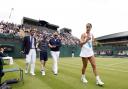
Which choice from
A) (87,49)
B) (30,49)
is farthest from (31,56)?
(87,49)

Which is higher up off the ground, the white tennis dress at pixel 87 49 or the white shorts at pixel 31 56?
the white tennis dress at pixel 87 49

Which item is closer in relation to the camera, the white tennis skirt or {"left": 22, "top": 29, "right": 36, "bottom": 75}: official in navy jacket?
the white tennis skirt

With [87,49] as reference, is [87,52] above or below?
below

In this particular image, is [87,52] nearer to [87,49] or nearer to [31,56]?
[87,49]

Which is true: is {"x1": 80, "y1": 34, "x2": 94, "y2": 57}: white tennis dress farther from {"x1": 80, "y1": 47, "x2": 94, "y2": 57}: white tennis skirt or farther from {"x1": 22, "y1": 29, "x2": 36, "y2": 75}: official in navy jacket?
{"x1": 22, "y1": 29, "x2": 36, "y2": 75}: official in navy jacket

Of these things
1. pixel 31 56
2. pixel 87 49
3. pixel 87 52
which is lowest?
pixel 31 56

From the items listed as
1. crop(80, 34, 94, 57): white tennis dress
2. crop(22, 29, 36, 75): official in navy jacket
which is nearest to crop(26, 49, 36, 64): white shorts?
crop(22, 29, 36, 75): official in navy jacket

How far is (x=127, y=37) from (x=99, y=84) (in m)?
67.1

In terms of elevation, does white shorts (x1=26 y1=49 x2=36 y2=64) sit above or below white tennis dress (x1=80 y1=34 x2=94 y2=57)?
below

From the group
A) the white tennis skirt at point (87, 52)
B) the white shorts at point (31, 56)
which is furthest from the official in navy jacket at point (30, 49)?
the white tennis skirt at point (87, 52)

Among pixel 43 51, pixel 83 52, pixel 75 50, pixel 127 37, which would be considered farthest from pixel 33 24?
pixel 83 52

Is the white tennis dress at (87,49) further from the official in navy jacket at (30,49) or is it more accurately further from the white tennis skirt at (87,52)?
the official in navy jacket at (30,49)

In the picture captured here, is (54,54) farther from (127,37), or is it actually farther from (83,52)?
(127,37)

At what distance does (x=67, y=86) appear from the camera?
29.0ft
